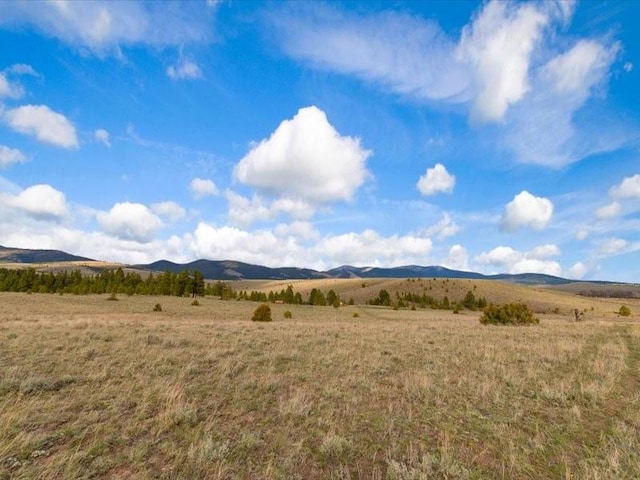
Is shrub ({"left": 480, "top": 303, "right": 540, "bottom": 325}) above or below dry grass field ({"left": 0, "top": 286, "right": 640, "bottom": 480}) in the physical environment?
above

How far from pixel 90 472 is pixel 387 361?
11.1 meters

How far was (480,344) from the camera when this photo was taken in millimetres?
19594

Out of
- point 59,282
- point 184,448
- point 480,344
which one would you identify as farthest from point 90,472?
point 59,282

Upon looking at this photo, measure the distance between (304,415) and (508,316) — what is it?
3529 cm

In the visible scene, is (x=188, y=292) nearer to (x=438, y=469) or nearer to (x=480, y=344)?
(x=480, y=344)

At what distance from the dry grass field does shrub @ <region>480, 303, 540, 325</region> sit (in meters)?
23.3

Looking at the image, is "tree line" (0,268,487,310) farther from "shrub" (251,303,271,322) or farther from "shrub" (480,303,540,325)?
"shrub" (251,303,271,322)

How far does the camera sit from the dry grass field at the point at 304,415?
5977 mm

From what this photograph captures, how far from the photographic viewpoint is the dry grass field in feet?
19.6

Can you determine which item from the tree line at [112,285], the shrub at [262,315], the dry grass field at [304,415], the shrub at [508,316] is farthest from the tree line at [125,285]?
the dry grass field at [304,415]

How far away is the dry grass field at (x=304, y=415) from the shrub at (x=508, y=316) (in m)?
23.3

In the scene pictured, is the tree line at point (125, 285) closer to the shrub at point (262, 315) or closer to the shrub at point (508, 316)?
the shrub at point (508, 316)

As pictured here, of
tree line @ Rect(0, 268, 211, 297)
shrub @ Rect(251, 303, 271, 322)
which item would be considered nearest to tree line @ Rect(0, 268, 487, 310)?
tree line @ Rect(0, 268, 211, 297)

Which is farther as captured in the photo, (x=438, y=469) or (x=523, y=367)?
(x=523, y=367)
